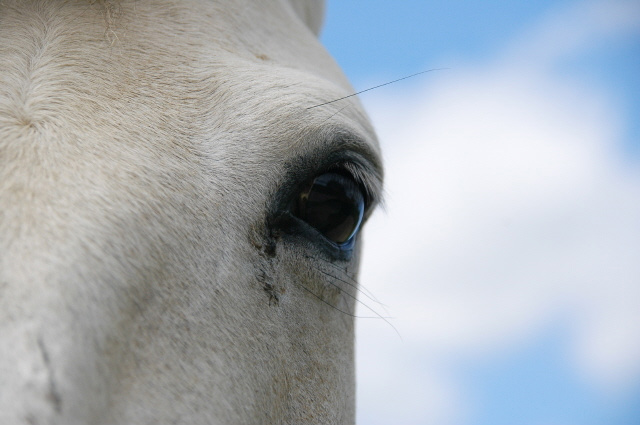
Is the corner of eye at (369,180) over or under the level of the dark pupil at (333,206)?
over

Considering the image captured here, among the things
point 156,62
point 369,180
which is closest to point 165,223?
point 156,62

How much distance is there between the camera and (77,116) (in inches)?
60.6

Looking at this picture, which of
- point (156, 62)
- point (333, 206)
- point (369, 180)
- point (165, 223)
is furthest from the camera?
point (369, 180)

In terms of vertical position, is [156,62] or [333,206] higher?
[156,62]

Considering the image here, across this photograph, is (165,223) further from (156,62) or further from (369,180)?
(369,180)

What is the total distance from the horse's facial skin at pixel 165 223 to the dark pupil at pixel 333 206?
5 centimetres

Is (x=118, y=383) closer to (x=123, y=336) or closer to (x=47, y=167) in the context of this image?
(x=123, y=336)

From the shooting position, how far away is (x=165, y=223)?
1457 millimetres

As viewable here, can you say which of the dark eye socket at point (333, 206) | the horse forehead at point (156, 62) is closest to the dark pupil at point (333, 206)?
the dark eye socket at point (333, 206)

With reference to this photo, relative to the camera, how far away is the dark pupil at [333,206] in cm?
186

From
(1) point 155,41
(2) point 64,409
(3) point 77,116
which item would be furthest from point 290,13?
(2) point 64,409

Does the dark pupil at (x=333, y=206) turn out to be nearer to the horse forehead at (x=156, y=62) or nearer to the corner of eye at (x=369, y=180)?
the corner of eye at (x=369, y=180)

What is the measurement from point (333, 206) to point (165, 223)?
646 millimetres

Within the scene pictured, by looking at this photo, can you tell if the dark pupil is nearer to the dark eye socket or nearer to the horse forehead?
the dark eye socket
